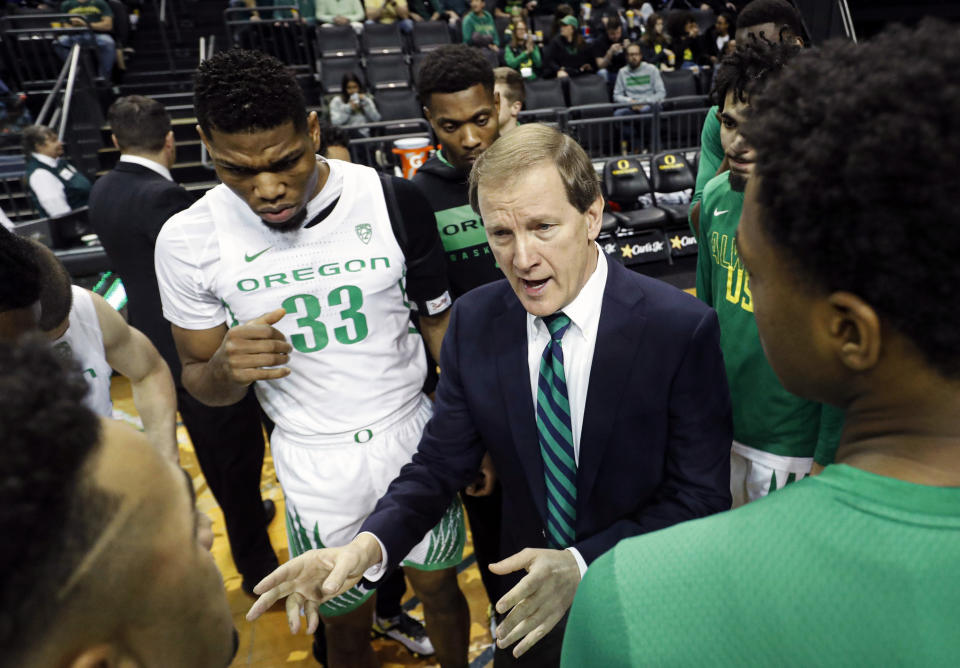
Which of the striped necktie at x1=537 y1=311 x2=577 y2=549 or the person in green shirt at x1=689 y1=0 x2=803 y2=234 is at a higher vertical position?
the person in green shirt at x1=689 y1=0 x2=803 y2=234

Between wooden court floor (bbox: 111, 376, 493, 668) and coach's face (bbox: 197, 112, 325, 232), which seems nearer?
coach's face (bbox: 197, 112, 325, 232)

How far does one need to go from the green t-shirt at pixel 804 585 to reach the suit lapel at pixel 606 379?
81 cm

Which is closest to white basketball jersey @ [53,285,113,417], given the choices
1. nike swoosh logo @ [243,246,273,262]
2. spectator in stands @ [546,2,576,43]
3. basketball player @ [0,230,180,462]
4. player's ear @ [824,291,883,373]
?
basketball player @ [0,230,180,462]

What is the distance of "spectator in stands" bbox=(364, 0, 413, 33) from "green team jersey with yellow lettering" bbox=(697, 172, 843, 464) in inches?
386

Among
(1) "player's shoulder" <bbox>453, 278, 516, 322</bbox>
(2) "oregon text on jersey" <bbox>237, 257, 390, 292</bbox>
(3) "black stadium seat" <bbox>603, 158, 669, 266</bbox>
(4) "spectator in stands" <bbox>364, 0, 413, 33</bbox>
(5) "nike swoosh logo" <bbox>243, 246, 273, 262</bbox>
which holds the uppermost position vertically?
(4) "spectator in stands" <bbox>364, 0, 413, 33</bbox>

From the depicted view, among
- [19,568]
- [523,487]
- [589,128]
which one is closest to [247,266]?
[523,487]

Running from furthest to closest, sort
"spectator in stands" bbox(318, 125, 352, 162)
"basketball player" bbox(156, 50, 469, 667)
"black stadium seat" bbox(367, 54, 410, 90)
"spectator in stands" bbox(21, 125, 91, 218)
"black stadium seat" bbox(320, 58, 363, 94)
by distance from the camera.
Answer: "black stadium seat" bbox(367, 54, 410, 90) → "black stadium seat" bbox(320, 58, 363, 94) → "spectator in stands" bbox(21, 125, 91, 218) → "spectator in stands" bbox(318, 125, 352, 162) → "basketball player" bbox(156, 50, 469, 667)

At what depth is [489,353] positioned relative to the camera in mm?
1594

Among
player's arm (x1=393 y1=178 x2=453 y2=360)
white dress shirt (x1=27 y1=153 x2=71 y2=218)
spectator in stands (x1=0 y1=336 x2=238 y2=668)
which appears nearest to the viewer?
spectator in stands (x1=0 y1=336 x2=238 y2=668)

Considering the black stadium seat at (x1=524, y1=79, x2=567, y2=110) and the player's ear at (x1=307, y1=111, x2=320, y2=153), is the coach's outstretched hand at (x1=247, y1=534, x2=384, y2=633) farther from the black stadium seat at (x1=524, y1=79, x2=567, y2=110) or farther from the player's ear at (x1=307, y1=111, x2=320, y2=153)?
the black stadium seat at (x1=524, y1=79, x2=567, y2=110)

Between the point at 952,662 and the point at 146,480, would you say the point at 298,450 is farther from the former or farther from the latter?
the point at 952,662

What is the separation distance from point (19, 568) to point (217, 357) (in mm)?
1297

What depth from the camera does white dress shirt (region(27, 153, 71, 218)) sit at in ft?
19.9

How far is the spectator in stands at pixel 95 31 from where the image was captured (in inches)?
360
